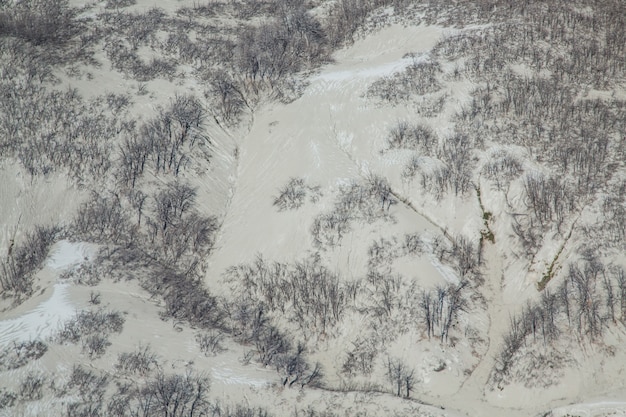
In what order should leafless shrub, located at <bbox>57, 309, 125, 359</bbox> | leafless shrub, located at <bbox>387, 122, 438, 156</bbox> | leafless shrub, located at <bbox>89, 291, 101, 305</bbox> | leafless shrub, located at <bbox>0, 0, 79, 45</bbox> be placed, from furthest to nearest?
leafless shrub, located at <bbox>0, 0, 79, 45</bbox> → leafless shrub, located at <bbox>387, 122, 438, 156</bbox> → leafless shrub, located at <bbox>89, 291, 101, 305</bbox> → leafless shrub, located at <bbox>57, 309, 125, 359</bbox>

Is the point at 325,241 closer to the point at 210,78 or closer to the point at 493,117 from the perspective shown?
the point at 493,117

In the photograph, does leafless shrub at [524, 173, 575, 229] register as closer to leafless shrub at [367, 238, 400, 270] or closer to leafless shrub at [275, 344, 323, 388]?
leafless shrub at [367, 238, 400, 270]

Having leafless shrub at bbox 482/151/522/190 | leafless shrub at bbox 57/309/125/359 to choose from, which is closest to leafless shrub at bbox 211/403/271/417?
leafless shrub at bbox 57/309/125/359

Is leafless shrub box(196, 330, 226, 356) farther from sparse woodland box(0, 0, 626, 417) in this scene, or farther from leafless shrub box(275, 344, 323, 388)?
leafless shrub box(275, 344, 323, 388)

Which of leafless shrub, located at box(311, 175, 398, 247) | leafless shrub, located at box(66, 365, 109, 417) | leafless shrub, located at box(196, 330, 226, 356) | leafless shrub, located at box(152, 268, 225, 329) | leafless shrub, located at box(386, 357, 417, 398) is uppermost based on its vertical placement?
leafless shrub, located at box(311, 175, 398, 247)

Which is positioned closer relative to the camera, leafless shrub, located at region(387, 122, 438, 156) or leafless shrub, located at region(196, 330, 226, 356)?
leafless shrub, located at region(196, 330, 226, 356)

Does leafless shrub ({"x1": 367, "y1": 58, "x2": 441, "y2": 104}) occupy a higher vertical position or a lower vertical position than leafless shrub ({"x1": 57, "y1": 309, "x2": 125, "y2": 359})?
higher

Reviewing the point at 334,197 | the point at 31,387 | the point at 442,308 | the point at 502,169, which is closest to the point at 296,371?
the point at 442,308

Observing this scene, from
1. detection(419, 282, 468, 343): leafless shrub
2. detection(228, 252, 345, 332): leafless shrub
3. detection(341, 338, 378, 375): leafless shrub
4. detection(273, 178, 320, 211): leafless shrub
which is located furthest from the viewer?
detection(273, 178, 320, 211): leafless shrub

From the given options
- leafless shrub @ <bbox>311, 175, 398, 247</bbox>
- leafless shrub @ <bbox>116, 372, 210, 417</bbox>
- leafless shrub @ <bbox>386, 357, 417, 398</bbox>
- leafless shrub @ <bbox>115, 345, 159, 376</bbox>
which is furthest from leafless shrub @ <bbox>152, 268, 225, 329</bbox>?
leafless shrub @ <bbox>386, 357, 417, 398</bbox>
